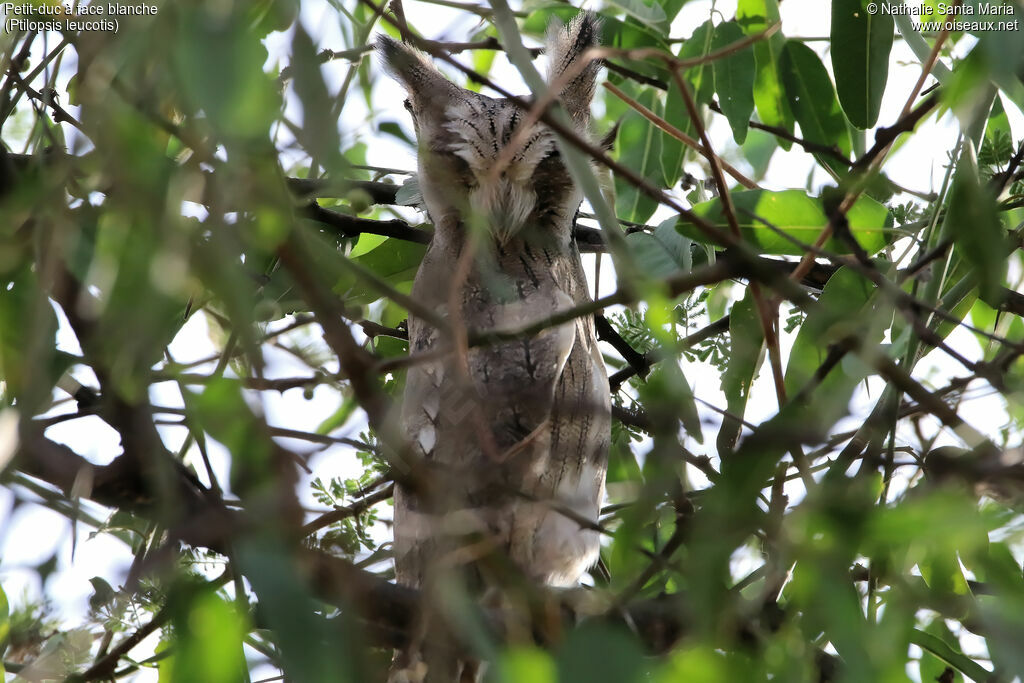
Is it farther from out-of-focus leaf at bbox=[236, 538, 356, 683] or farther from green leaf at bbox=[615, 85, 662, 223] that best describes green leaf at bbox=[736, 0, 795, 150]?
out-of-focus leaf at bbox=[236, 538, 356, 683]

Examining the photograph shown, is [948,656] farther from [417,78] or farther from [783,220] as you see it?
[417,78]

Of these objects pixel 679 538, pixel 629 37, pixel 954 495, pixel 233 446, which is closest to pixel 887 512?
pixel 954 495

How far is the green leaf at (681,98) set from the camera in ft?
5.61

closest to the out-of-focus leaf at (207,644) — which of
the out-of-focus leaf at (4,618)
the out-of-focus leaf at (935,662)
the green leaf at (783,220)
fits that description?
the out-of-focus leaf at (4,618)

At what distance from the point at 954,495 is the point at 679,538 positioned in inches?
8.8

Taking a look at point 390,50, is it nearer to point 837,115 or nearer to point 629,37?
point 629,37

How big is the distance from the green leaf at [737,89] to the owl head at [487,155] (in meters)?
0.25

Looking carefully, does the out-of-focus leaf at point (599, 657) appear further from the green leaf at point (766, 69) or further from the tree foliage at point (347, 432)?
the green leaf at point (766, 69)

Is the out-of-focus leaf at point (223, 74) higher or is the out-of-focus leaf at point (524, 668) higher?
the out-of-focus leaf at point (223, 74)

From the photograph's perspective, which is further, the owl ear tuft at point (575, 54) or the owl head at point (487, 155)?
the owl ear tuft at point (575, 54)

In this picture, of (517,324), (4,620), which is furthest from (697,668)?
(517,324)

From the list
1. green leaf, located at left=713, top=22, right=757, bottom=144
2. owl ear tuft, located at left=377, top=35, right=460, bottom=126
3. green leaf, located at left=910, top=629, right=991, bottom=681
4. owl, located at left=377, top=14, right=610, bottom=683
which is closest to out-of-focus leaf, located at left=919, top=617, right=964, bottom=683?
green leaf, located at left=910, top=629, right=991, bottom=681

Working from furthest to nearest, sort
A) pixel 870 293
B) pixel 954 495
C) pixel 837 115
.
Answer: pixel 837 115, pixel 870 293, pixel 954 495

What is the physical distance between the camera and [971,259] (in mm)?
772
